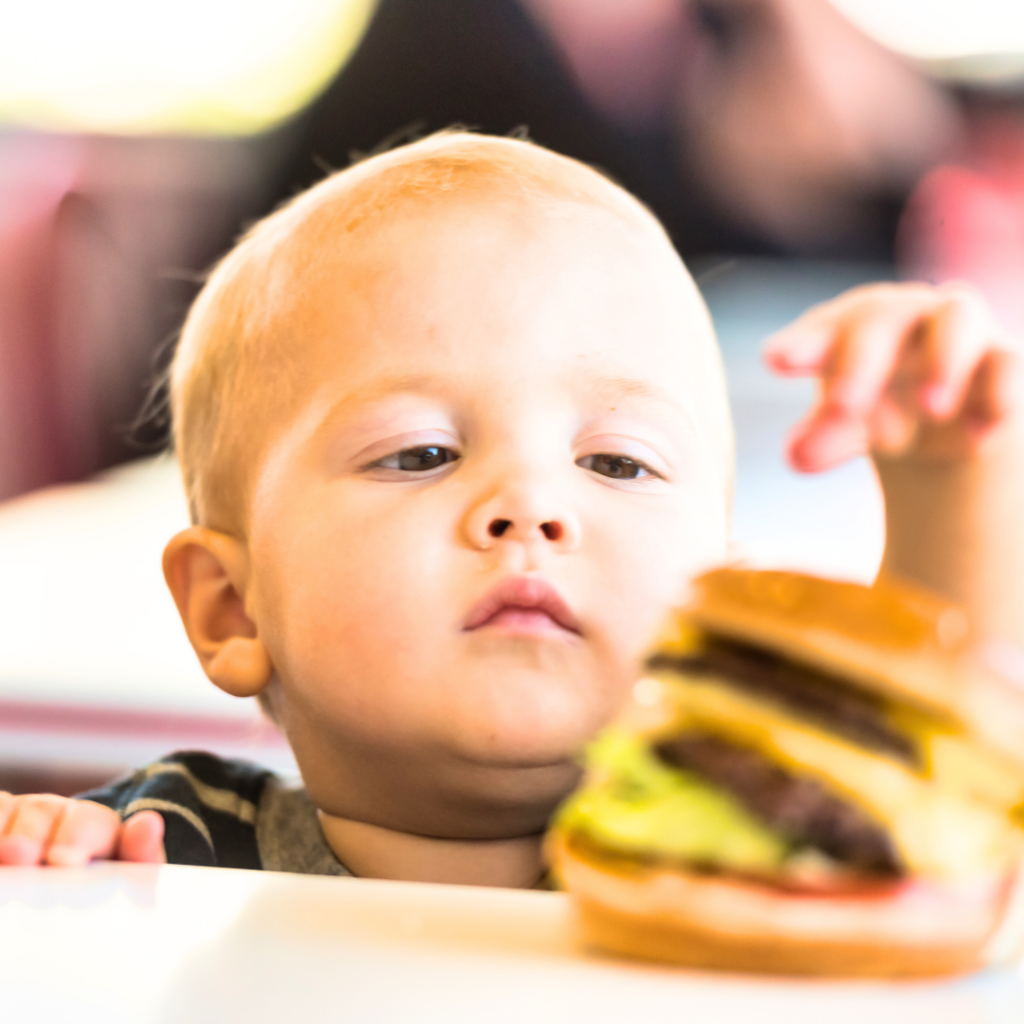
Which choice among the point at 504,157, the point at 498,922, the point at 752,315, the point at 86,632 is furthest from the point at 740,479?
Result: the point at 498,922

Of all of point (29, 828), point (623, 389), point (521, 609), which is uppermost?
point (623, 389)

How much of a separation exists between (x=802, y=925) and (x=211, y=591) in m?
1.10

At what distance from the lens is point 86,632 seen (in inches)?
122

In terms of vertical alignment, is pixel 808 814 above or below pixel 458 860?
above

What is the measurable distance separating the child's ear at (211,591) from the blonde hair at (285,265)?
0.04 meters

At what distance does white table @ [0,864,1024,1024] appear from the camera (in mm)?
459

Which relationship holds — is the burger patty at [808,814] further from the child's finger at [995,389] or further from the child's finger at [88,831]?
the child's finger at [88,831]

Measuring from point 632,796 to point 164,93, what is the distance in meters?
3.06

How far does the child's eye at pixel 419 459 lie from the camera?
1.17 meters

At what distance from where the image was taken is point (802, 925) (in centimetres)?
48

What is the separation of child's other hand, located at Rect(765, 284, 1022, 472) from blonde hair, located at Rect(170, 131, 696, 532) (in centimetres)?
68

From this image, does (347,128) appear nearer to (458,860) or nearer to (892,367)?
(458,860)

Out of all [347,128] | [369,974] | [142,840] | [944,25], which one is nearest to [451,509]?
[142,840]

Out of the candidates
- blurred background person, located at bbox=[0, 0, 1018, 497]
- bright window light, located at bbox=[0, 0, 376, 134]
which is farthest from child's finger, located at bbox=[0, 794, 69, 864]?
bright window light, located at bbox=[0, 0, 376, 134]
